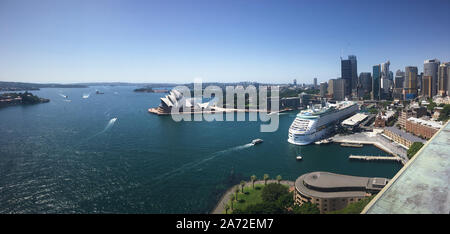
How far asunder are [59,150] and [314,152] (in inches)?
381

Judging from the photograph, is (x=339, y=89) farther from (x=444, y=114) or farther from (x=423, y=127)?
(x=423, y=127)

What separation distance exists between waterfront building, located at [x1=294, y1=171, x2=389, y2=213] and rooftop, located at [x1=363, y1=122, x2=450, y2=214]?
244cm

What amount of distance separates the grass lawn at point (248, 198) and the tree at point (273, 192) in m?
0.24

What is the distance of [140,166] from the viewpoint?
7434 mm

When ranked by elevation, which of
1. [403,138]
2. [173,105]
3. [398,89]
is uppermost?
[398,89]

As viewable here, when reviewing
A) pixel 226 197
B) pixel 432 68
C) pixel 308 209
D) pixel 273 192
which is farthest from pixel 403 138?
pixel 432 68

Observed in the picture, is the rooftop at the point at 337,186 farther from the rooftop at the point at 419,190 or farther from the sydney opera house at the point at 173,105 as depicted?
the sydney opera house at the point at 173,105

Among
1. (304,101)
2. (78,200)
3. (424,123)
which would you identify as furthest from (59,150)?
(304,101)

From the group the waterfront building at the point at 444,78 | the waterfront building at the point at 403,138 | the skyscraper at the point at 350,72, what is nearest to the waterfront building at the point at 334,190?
the waterfront building at the point at 403,138

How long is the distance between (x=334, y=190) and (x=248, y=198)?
1903mm

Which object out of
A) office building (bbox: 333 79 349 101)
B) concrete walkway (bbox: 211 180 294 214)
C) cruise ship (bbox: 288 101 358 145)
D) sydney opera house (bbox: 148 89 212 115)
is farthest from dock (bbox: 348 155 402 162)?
office building (bbox: 333 79 349 101)

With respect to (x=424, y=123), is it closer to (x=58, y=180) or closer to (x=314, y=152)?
(x=314, y=152)

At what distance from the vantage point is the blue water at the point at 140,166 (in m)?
5.49

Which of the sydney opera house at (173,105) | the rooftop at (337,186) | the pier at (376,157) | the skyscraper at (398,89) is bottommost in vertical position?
the pier at (376,157)
